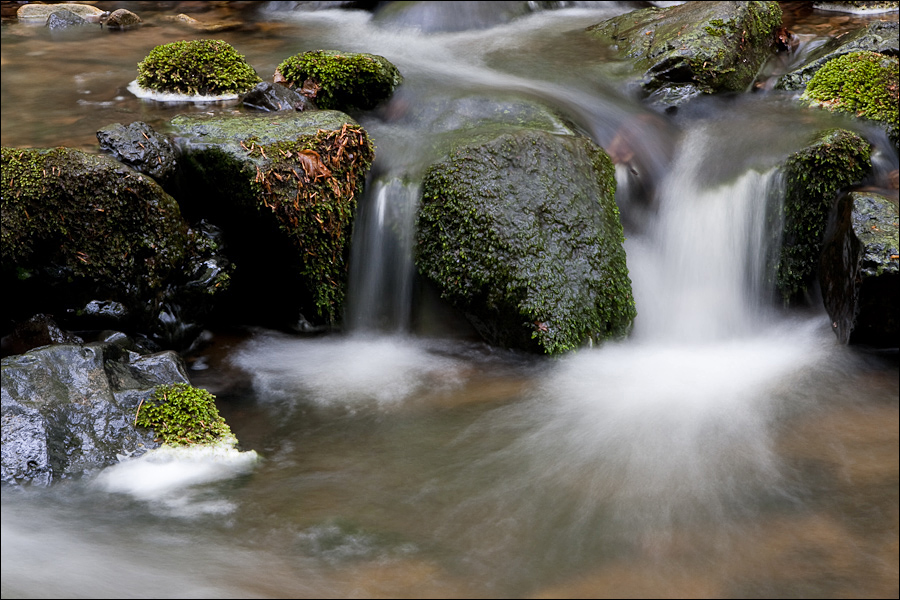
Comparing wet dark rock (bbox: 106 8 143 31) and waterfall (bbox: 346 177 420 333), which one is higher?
wet dark rock (bbox: 106 8 143 31)

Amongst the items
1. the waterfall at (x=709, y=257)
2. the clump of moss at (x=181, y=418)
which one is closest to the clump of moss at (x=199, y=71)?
the clump of moss at (x=181, y=418)

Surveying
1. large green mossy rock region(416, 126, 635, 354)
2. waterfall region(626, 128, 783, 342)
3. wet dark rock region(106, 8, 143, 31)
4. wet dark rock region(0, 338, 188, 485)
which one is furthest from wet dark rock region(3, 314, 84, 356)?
wet dark rock region(106, 8, 143, 31)

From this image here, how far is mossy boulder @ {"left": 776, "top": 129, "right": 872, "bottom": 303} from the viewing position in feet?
19.1

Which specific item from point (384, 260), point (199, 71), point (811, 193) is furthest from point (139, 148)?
→ point (811, 193)

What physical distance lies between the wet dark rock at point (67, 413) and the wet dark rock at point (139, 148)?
121cm

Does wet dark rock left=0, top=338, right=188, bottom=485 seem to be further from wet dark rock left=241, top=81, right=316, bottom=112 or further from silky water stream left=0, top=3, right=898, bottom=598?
wet dark rock left=241, top=81, right=316, bottom=112

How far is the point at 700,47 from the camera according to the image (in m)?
7.30

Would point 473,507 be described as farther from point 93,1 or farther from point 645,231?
point 93,1

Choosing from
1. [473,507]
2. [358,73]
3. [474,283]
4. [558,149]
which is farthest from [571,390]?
[358,73]

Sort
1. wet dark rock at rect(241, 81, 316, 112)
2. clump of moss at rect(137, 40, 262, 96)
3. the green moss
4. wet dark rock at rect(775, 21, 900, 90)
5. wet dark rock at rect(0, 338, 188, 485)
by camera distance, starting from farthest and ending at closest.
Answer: wet dark rock at rect(775, 21, 900, 90) → clump of moss at rect(137, 40, 262, 96) → wet dark rock at rect(241, 81, 316, 112) → the green moss → wet dark rock at rect(0, 338, 188, 485)

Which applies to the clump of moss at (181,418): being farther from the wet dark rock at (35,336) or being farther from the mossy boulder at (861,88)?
the mossy boulder at (861,88)

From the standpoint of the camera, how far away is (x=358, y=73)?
6.46m

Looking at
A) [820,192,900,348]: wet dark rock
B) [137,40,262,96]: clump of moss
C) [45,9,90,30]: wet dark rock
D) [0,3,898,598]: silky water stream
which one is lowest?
[0,3,898,598]: silky water stream

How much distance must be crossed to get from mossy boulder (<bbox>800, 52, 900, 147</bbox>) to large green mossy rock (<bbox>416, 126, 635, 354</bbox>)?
2356mm
